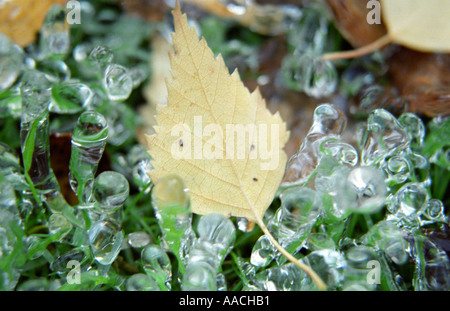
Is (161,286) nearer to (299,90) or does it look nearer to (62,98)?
(62,98)

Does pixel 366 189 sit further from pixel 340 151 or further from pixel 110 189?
pixel 110 189

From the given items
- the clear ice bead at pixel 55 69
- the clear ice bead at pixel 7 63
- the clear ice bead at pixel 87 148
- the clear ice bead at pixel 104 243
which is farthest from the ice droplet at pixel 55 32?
the clear ice bead at pixel 104 243

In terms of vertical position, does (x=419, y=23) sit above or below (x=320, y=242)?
above

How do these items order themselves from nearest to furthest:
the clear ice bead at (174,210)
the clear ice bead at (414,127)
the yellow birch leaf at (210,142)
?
1. the clear ice bead at (174,210)
2. the yellow birch leaf at (210,142)
3. the clear ice bead at (414,127)

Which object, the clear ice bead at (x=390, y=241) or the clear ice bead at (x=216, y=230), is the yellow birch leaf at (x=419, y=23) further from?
the clear ice bead at (x=216, y=230)

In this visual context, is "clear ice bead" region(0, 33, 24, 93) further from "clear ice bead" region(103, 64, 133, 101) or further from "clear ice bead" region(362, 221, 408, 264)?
"clear ice bead" region(362, 221, 408, 264)

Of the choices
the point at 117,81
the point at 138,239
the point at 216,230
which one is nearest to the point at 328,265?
the point at 216,230
